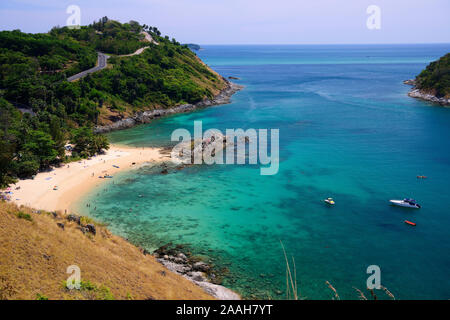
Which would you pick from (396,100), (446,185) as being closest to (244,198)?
(446,185)

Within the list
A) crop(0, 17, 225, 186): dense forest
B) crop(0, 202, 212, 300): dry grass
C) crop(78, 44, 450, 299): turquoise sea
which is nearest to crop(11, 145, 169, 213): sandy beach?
crop(0, 17, 225, 186): dense forest

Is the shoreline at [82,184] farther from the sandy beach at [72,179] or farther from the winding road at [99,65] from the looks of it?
the winding road at [99,65]

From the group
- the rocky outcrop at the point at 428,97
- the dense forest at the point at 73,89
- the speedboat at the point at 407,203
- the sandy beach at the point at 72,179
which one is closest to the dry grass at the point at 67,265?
the sandy beach at the point at 72,179

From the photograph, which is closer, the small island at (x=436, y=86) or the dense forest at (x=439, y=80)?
the small island at (x=436, y=86)

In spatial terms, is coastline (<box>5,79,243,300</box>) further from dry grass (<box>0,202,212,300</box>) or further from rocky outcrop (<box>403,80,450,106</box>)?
rocky outcrop (<box>403,80,450,106</box>)

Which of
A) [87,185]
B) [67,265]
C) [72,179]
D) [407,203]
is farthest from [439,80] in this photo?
[67,265]

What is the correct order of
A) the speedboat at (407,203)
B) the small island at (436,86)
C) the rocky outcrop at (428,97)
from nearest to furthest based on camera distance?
the speedboat at (407,203)
the rocky outcrop at (428,97)
the small island at (436,86)
